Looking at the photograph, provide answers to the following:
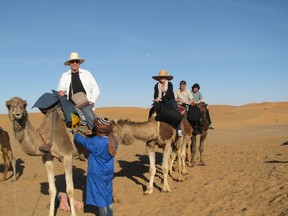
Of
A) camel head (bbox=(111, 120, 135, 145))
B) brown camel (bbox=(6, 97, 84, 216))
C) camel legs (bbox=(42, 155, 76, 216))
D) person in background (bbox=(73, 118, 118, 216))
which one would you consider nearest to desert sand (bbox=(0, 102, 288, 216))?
brown camel (bbox=(6, 97, 84, 216))

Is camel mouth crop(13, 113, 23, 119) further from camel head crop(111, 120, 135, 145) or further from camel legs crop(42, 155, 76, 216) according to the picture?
Answer: camel head crop(111, 120, 135, 145)

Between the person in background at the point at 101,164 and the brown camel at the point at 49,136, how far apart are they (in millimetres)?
832

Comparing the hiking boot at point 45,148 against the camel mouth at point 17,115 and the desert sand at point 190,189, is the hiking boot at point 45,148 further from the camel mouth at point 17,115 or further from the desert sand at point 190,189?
the camel mouth at point 17,115

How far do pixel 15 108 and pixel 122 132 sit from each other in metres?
2.90

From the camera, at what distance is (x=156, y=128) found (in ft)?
28.1

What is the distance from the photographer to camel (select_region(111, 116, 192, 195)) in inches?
303

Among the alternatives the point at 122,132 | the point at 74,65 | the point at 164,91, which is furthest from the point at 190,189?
the point at 74,65

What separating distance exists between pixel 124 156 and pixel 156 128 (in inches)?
283

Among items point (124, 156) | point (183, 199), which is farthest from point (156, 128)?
point (124, 156)

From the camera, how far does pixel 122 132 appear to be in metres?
7.67

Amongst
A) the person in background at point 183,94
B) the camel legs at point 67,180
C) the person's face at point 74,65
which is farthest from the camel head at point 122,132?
the person in background at point 183,94

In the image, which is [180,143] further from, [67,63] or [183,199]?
[67,63]

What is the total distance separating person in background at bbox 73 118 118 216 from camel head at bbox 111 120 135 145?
1.70m

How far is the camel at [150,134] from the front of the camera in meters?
7.71
